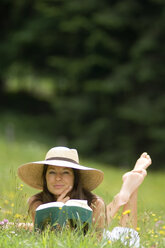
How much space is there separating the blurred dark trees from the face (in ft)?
44.3

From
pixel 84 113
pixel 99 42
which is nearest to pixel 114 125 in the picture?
pixel 84 113

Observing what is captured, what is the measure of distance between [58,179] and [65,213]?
46cm

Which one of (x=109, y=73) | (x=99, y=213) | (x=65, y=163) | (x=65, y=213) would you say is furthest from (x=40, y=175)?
(x=109, y=73)

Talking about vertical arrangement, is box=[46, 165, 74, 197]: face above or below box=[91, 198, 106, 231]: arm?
above

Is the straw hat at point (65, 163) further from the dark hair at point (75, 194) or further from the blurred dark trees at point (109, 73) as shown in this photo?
the blurred dark trees at point (109, 73)

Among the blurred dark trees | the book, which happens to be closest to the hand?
the book

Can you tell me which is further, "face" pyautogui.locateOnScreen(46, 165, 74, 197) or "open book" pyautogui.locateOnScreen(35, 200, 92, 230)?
"face" pyautogui.locateOnScreen(46, 165, 74, 197)

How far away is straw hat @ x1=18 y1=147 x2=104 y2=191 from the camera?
4020mm

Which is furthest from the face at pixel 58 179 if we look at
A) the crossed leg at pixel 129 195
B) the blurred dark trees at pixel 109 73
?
the blurred dark trees at pixel 109 73

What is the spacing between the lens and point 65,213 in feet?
11.6

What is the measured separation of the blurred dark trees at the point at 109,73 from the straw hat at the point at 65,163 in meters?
13.3

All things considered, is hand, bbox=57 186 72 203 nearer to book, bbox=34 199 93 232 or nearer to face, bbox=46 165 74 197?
face, bbox=46 165 74 197

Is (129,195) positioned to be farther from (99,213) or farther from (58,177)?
(58,177)

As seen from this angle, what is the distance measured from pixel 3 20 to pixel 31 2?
2.19 m
